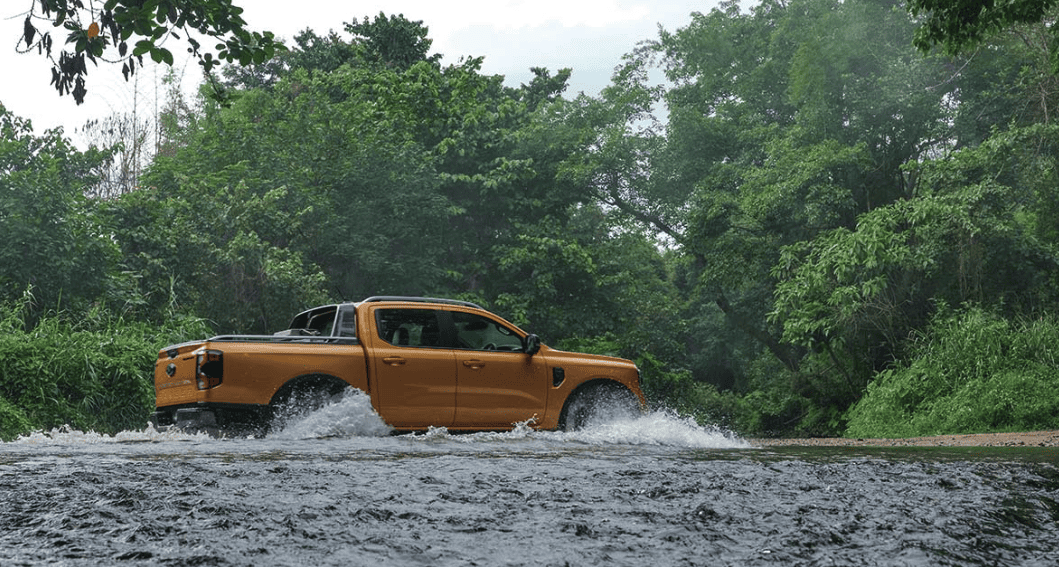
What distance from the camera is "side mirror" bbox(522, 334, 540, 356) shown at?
33.6 feet

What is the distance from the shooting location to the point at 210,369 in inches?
343

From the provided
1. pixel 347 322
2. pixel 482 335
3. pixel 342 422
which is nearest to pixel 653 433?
pixel 482 335

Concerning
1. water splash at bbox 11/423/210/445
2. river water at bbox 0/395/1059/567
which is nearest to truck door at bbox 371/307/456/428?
water splash at bbox 11/423/210/445

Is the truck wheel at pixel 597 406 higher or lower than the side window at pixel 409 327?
lower

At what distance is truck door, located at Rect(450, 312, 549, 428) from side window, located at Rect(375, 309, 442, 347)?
239 millimetres

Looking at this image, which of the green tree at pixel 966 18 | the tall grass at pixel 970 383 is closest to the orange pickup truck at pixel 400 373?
the green tree at pixel 966 18

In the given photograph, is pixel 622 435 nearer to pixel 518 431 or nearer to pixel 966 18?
pixel 518 431

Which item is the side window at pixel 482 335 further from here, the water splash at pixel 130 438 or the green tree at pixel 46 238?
the green tree at pixel 46 238

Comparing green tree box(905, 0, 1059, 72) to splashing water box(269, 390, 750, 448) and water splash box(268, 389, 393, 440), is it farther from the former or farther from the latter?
water splash box(268, 389, 393, 440)

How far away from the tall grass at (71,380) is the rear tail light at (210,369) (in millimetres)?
4586

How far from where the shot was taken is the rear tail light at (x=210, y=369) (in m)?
8.69

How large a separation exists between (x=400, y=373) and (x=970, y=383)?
1081 cm

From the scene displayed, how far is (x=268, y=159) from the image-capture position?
26.5 metres

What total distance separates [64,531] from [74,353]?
1108 centimetres
